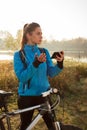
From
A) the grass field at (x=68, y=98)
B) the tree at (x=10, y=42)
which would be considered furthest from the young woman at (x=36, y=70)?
the tree at (x=10, y=42)

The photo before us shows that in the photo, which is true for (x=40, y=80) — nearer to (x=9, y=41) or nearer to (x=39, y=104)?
(x=39, y=104)

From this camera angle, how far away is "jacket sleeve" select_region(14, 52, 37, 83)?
3.54 meters

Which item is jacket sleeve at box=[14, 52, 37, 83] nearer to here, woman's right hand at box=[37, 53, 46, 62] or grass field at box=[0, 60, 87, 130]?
woman's right hand at box=[37, 53, 46, 62]

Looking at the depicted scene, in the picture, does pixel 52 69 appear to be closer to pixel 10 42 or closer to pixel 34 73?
pixel 34 73

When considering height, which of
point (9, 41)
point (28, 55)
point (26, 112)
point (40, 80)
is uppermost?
point (28, 55)

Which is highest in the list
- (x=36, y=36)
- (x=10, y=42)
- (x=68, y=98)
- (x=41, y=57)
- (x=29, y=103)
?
(x=36, y=36)

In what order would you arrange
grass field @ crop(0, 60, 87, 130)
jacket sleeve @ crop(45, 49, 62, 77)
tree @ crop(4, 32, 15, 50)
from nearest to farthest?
jacket sleeve @ crop(45, 49, 62, 77) < grass field @ crop(0, 60, 87, 130) < tree @ crop(4, 32, 15, 50)

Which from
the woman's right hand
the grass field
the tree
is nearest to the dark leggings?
the woman's right hand

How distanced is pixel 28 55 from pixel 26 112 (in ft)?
2.14

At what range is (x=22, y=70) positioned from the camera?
3.66 meters

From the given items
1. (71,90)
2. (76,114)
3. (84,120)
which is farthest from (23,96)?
(71,90)

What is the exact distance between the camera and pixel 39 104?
383 centimetres

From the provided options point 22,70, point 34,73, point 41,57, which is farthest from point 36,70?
point 41,57

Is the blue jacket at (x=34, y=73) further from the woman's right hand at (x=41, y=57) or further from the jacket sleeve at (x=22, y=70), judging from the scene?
the woman's right hand at (x=41, y=57)
